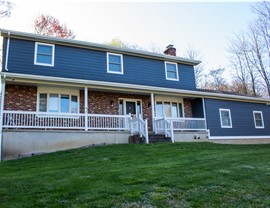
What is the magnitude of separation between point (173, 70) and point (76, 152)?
9.53m

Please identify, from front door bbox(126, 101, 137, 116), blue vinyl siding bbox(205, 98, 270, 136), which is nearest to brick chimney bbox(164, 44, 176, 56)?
blue vinyl siding bbox(205, 98, 270, 136)

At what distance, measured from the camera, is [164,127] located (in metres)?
13.7

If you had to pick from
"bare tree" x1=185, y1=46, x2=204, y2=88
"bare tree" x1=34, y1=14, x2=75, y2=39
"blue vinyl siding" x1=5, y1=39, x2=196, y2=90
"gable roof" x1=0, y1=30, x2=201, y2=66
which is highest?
"bare tree" x1=34, y1=14, x2=75, y2=39

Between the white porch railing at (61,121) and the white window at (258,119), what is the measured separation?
33.5 ft

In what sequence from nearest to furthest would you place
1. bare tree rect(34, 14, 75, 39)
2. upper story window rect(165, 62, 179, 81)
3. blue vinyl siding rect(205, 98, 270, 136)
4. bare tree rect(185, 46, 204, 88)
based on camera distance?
blue vinyl siding rect(205, 98, 270, 136) → upper story window rect(165, 62, 179, 81) → bare tree rect(34, 14, 75, 39) → bare tree rect(185, 46, 204, 88)

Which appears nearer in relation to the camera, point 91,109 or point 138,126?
point 138,126

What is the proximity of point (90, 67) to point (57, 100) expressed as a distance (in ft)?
9.01

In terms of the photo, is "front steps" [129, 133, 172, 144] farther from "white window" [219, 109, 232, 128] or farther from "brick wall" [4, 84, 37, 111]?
"white window" [219, 109, 232, 128]

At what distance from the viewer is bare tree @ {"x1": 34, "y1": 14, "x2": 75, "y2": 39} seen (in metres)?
26.3

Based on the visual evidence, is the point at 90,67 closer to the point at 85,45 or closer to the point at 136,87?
the point at 85,45

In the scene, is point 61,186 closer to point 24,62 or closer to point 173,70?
point 24,62

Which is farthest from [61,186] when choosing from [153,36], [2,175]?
[153,36]

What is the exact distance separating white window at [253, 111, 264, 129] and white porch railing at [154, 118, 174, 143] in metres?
8.09

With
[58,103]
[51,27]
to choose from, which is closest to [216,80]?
[51,27]
